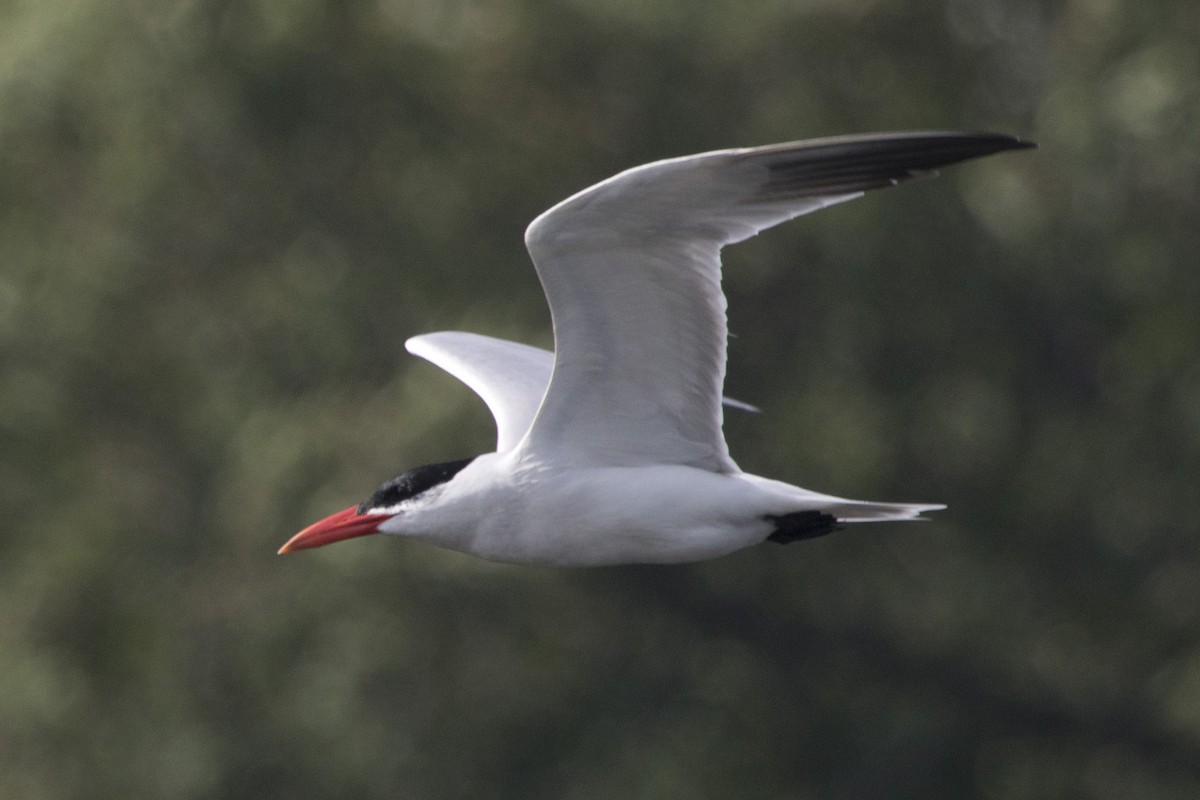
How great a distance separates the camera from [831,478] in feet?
38.8

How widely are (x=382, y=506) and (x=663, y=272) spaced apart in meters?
1.26

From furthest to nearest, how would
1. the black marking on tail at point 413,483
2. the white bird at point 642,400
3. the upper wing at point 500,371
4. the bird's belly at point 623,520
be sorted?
1. the upper wing at point 500,371
2. the black marking on tail at point 413,483
3. the bird's belly at point 623,520
4. the white bird at point 642,400

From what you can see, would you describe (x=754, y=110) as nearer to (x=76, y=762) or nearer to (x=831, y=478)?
(x=831, y=478)

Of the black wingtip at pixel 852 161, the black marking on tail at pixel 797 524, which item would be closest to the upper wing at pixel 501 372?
the black marking on tail at pixel 797 524

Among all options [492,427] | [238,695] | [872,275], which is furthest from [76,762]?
[872,275]

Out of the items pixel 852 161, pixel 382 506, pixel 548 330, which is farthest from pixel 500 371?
pixel 548 330

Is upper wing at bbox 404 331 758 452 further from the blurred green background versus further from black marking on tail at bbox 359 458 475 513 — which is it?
the blurred green background

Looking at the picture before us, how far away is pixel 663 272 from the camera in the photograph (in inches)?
195

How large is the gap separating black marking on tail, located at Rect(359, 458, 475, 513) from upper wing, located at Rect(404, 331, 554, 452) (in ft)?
0.74

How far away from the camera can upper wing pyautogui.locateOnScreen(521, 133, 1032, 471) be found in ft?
15.2

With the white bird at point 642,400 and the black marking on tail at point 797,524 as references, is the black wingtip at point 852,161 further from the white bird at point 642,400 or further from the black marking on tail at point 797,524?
the black marking on tail at point 797,524

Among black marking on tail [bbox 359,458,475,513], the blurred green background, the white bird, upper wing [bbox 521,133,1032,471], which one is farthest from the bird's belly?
the blurred green background

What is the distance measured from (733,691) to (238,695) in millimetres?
3233

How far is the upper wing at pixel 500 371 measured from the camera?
5.99 metres
